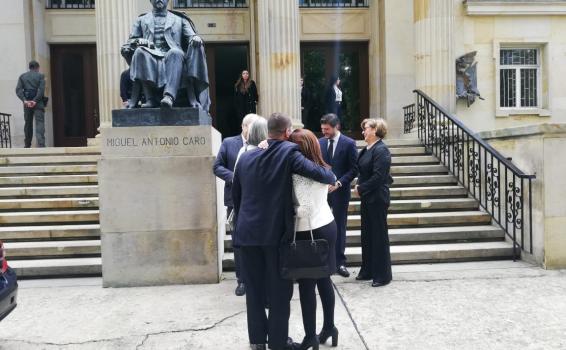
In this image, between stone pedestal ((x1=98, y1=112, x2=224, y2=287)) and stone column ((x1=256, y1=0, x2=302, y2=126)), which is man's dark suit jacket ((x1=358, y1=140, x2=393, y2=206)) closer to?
stone pedestal ((x1=98, y1=112, x2=224, y2=287))

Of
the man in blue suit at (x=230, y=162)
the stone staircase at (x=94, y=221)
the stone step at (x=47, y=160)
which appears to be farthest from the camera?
the stone step at (x=47, y=160)

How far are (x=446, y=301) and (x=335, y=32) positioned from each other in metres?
11.8

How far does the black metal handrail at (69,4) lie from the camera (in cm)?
1551

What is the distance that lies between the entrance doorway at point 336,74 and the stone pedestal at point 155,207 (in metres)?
9.96

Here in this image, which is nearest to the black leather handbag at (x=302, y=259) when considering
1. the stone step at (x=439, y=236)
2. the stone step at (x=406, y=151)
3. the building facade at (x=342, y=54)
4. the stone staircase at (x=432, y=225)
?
the stone staircase at (x=432, y=225)

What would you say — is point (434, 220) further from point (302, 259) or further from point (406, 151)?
point (302, 259)

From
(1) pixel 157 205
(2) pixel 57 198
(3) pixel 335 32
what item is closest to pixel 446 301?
(1) pixel 157 205

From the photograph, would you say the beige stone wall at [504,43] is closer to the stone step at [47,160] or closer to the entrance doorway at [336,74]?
the entrance doorway at [336,74]

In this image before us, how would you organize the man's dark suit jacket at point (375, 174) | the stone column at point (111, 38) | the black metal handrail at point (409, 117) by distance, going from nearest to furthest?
1. the man's dark suit jacket at point (375, 174)
2. the stone column at point (111, 38)
3. the black metal handrail at point (409, 117)

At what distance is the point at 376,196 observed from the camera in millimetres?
6090

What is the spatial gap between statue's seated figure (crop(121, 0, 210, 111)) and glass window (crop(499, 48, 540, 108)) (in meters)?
12.0

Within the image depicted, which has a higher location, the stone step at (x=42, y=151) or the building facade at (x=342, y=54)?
the building facade at (x=342, y=54)

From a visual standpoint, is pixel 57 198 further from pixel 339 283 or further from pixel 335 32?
pixel 335 32

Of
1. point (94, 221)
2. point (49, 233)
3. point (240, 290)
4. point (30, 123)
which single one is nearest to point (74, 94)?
point (30, 123)
